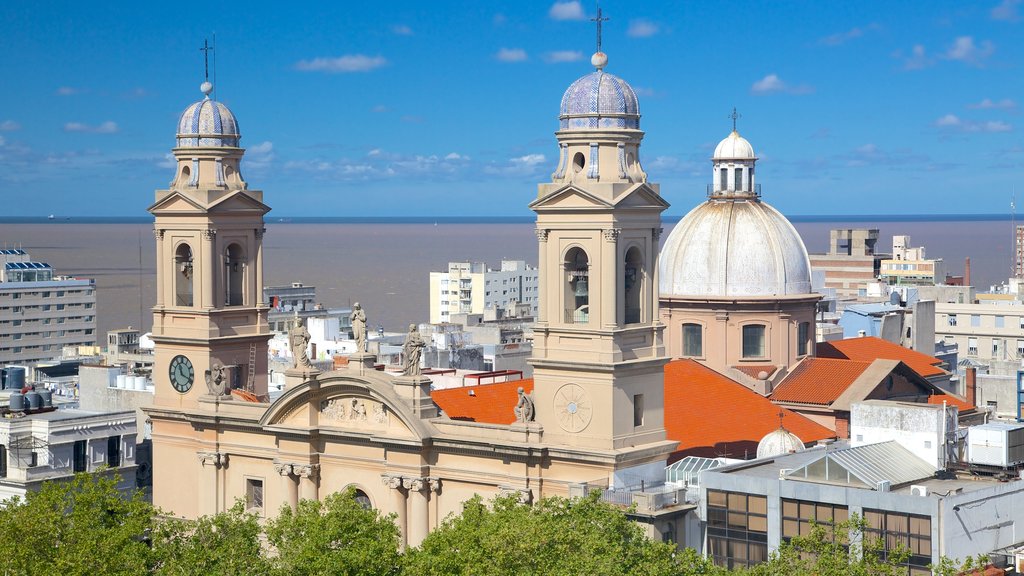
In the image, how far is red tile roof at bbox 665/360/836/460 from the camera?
216 feet

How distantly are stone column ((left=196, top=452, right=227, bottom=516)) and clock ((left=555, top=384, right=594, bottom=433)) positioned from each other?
15384 mm

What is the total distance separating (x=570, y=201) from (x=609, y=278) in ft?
8.82

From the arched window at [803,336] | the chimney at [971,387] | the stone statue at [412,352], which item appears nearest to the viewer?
the stone statue at [412,352]

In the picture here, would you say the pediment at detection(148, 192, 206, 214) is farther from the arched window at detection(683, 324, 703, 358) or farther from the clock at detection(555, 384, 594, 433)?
the arched window at detection(683, 324, 703, 358)

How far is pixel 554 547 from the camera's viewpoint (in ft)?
164

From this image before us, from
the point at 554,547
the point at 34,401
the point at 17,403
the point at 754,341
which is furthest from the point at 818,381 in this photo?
the point at 34,401

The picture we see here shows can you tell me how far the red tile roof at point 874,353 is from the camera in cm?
8344

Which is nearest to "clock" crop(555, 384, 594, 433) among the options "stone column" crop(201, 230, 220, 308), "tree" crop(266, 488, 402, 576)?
"tree" crop(266, 488, 402, 576)

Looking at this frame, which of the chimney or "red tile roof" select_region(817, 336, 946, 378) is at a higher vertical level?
"red tile roof" select_region(817, 336, 946, 378)

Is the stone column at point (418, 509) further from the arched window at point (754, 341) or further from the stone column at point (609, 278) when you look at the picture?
Answer: the arched window at point (754, 341)

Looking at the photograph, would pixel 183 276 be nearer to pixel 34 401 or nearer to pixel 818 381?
pixel 34 401

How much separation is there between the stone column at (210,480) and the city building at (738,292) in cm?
2025

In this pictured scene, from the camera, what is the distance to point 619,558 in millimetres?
49312

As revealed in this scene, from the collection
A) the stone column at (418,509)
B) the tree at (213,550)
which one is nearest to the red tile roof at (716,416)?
the stone column at (418,509)
